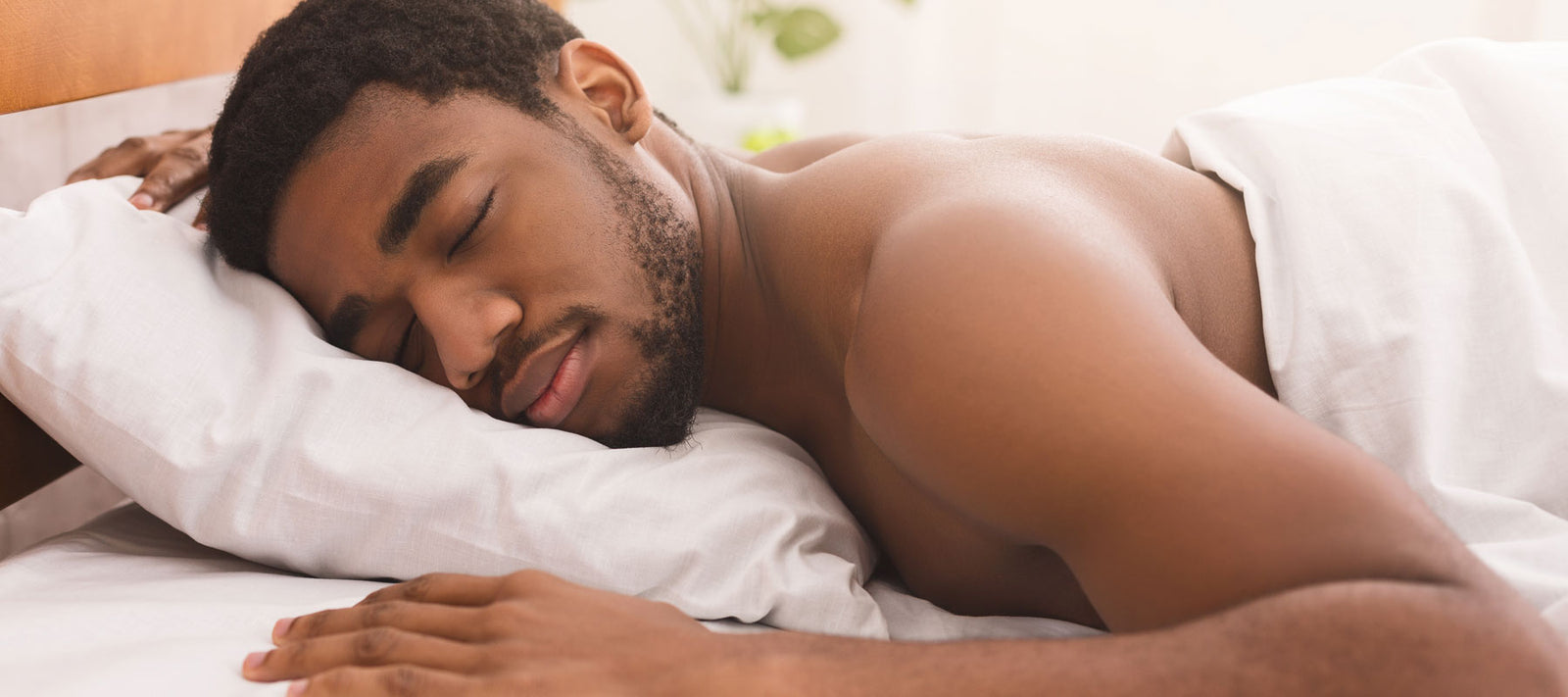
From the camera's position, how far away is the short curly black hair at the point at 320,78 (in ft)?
3.64

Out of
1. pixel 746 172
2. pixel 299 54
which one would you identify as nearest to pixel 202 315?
pixel 299 54

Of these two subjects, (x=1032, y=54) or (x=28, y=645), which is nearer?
(x=28, y=645)

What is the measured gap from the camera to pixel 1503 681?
25.0 inches

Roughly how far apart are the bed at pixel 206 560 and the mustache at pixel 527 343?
0.28 ft

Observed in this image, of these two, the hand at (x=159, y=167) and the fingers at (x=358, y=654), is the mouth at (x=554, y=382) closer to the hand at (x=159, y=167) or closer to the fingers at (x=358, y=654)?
the fingers at (x=358, y=654)

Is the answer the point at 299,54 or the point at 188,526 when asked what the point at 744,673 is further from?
the point at 299,54

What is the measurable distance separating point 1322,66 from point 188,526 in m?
2.73

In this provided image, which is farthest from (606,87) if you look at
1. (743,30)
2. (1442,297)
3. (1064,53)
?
(743,30)

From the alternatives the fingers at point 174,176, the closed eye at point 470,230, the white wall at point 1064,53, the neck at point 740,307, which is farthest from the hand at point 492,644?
the white wall at point 1064,53

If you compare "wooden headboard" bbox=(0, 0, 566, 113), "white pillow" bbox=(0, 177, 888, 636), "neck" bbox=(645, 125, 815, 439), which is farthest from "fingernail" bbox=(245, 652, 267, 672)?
"wooden headboard" bbox=(0, 0, 566, 113)

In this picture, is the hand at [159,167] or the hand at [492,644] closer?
the hand at [492,644]

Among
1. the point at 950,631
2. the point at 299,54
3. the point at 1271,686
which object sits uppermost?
the point at 299,54

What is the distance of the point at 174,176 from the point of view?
1.34 metres

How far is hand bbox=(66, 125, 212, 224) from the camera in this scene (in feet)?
4.28
